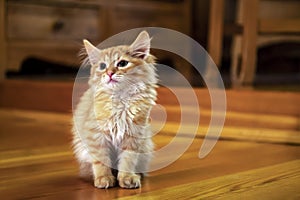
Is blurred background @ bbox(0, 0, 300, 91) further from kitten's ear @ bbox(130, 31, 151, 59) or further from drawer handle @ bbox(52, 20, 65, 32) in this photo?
kitten's ear @ bbox(130, 31, 151, 59)

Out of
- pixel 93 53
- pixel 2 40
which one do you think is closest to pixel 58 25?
pixel 2 40

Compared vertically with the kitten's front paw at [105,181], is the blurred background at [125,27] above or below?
above

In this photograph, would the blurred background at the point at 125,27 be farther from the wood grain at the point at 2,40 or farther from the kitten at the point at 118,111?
the kitten at the point at 118,111

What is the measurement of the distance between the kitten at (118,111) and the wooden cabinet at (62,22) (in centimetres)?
138

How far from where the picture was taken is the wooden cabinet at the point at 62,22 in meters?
2.24

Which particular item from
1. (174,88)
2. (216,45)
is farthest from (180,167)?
(216,45)

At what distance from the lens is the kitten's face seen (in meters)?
0.71

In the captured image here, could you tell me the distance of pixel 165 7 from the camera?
113 inches

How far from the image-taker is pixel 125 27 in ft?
8.99

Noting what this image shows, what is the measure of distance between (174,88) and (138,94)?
0.66m

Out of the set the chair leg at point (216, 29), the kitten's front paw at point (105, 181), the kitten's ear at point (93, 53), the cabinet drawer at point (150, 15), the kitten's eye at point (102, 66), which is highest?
the cabinet drawer at point (150, 15)

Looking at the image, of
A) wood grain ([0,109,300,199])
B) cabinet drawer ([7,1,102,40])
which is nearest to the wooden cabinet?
cabinet drawer ([7,1,102,40])

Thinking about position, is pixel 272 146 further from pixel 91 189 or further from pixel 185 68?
pixel 185 68

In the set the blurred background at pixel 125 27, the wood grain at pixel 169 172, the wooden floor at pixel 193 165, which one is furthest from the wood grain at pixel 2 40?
the wood grain at pixel 169 172
